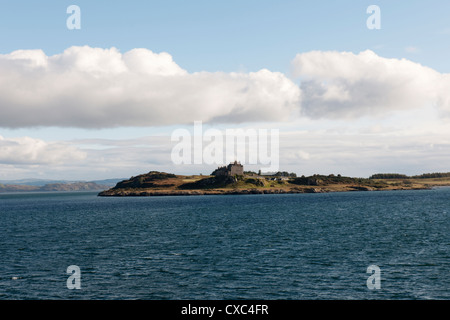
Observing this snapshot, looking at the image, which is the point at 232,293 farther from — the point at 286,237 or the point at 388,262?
the point at 286,237

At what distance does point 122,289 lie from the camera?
1505 inches

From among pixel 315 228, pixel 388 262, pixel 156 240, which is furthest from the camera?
pixel 315 228

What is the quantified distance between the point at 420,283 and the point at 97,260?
4059 cm

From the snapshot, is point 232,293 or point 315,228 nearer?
point 232,293

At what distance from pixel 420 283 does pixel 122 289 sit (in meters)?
30.5

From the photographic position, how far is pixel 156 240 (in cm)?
7081

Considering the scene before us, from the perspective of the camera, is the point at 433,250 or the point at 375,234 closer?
the point at 433,250
